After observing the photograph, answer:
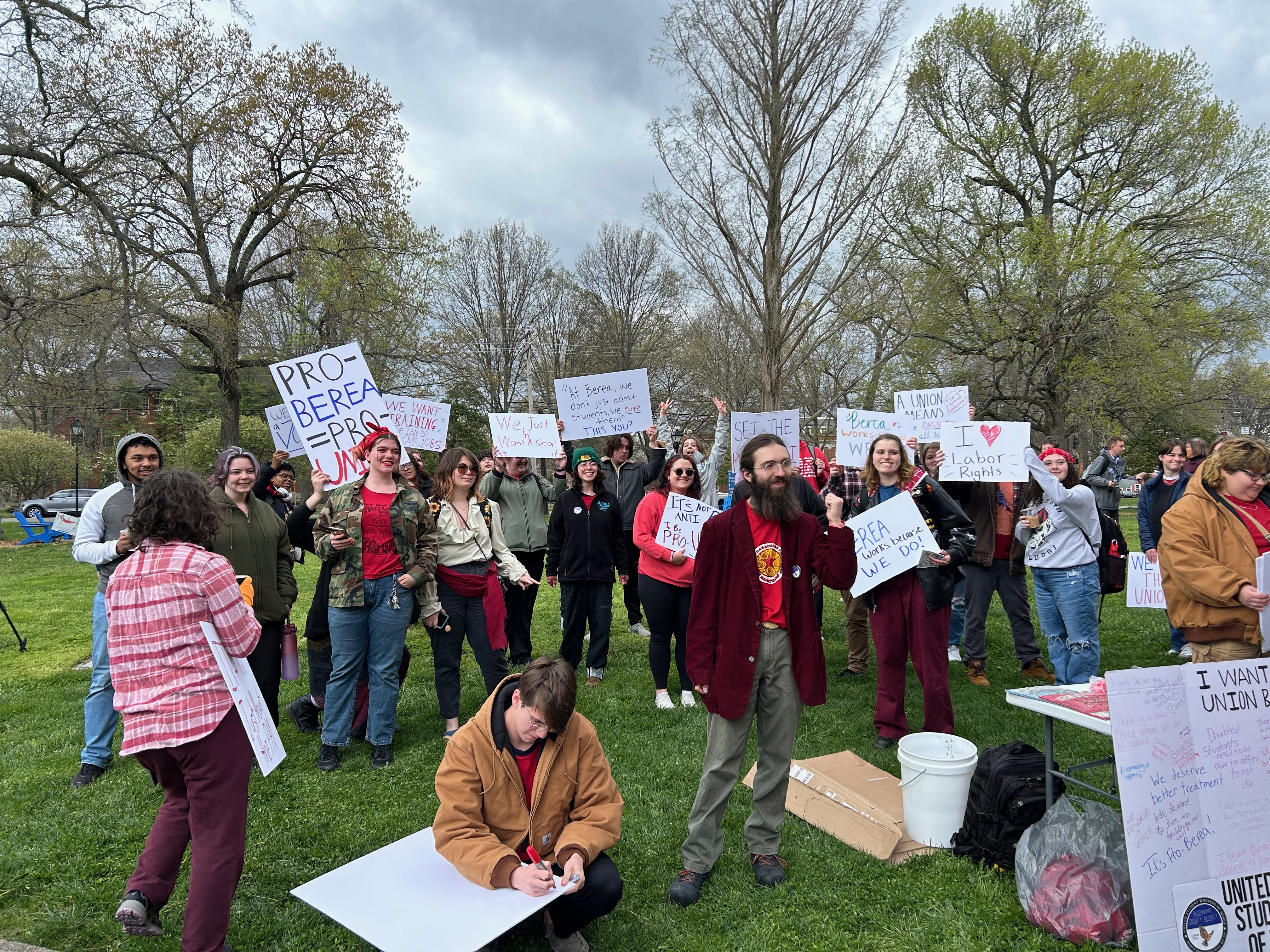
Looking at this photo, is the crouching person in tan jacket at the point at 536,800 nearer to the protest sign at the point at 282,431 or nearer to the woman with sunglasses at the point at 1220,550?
the woman with sunglasses at the point at 1220,550

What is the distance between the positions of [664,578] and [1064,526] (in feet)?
10.4

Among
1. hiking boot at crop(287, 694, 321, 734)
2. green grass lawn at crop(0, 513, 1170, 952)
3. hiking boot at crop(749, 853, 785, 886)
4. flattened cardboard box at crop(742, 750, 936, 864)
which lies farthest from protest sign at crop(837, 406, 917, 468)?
hiking boot at crop(287, 694, 321, 734)

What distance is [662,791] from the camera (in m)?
4.58

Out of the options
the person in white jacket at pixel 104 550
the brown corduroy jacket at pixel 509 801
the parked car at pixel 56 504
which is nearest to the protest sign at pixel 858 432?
the brown corduroy jacket at pixel 509 801

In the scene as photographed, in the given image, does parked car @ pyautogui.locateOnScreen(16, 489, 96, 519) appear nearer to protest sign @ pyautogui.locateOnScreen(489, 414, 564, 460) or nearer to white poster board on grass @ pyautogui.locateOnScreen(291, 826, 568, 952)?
protest sign @ pyautogui.locateOnScreen(489, 414, 564, 460)

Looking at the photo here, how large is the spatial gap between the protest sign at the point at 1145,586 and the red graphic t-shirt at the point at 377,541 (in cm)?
709

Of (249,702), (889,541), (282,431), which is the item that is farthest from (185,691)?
(282,431)

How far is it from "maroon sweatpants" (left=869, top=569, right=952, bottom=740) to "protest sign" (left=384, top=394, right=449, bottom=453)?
4905 mm

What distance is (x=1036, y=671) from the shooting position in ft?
22.0

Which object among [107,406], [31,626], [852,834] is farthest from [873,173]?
[107,406]

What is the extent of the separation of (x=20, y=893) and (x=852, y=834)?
4.08 meters

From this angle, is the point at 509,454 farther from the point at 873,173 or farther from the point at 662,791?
the point at 873,173

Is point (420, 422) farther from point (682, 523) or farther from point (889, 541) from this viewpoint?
point (889, 541)

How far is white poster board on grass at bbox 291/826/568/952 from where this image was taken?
2.59 meters
